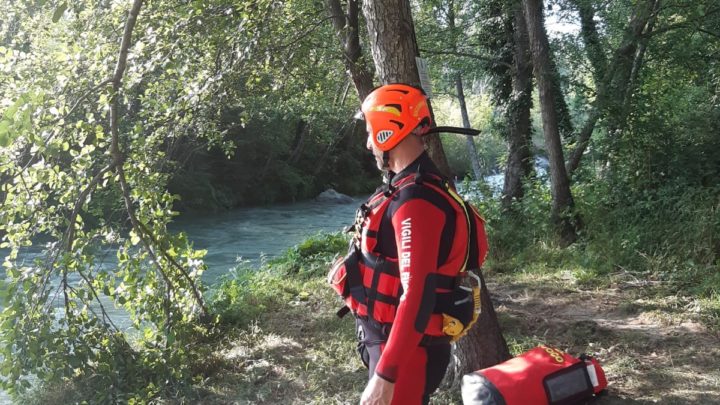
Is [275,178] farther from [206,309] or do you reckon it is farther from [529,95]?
[206,309]

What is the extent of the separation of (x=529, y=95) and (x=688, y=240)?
4570 mm

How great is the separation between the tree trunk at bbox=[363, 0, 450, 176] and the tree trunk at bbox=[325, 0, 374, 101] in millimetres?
2247

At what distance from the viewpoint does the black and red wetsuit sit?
1866mm

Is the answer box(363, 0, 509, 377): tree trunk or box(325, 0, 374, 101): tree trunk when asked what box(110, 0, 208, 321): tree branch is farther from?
box(325, 0, 374, 101): tree trunk

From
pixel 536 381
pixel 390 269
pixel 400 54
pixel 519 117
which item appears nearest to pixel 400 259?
pixel 390 269

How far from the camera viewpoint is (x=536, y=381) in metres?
2.99

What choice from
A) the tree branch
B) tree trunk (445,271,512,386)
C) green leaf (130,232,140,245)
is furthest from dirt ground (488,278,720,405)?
green leaf (130,232,140,245)

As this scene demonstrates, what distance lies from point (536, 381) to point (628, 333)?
186cm

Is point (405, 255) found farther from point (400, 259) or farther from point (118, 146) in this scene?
point (118, 146)

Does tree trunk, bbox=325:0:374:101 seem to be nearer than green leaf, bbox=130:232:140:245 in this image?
No

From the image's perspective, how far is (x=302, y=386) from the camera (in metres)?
4.45

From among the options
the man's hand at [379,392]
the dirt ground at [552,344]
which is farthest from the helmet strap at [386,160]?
the dirt ground at [552,344]

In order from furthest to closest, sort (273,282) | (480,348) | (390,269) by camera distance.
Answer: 1. (273,282)
2. (480,348)
3. (390,269)

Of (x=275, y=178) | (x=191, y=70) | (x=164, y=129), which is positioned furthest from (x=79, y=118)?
(x=275, y=178)
